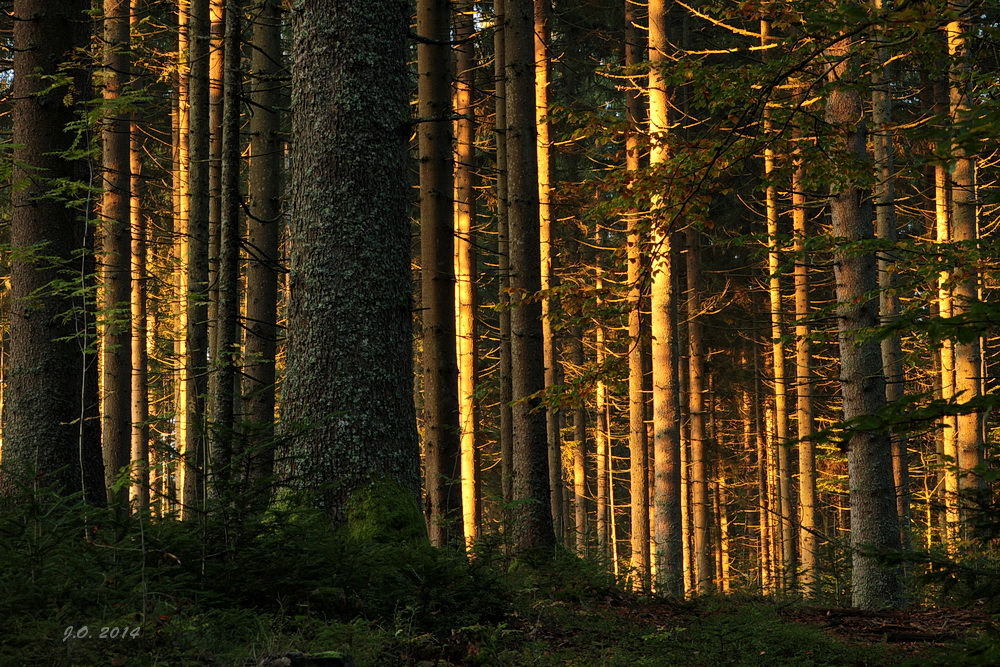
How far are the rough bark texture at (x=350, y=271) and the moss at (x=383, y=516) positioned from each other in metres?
0.01

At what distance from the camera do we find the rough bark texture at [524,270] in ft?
31.0

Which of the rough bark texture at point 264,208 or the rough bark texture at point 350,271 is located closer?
the rough bark texture at point 350,271

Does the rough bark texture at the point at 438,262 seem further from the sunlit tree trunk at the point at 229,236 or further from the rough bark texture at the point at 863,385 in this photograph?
the rough bark texture at the point at 863,385

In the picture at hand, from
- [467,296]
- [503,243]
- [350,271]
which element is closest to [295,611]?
[350,271]

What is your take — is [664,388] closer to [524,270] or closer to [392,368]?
[524,270]

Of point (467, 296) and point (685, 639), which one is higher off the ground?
point (467, 296)

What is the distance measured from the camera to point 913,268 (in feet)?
30.8

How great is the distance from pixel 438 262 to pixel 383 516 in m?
4.77

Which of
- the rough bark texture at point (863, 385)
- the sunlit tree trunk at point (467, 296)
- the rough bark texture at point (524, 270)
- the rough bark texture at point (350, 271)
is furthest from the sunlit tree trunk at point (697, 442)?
the rough bark texture at point (350, 271)

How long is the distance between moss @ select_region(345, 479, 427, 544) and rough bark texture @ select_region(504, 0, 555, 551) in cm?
342

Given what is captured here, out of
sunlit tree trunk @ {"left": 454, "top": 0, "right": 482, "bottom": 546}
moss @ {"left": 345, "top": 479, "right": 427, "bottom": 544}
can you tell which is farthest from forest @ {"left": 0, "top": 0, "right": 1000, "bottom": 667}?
sunlit tree trunk @ {"left": 454, "top": 0, "right": 482, "bottom": 546}

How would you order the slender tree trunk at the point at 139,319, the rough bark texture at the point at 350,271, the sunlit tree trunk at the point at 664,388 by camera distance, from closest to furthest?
the rough bark texture at the point at 350,271
the sunlit tree trunk at the point at 664,388
the slender tree trunk at the point at 139,319

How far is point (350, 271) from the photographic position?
6000 millimetres

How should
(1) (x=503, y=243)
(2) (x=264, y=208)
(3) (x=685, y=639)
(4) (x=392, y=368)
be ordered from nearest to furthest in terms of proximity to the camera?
1. (3) (x=685, y=639)
2. (4) (x=392, y=368)
3. (2) (x=264, y=208)
4. (1) (x=503, y=243)
